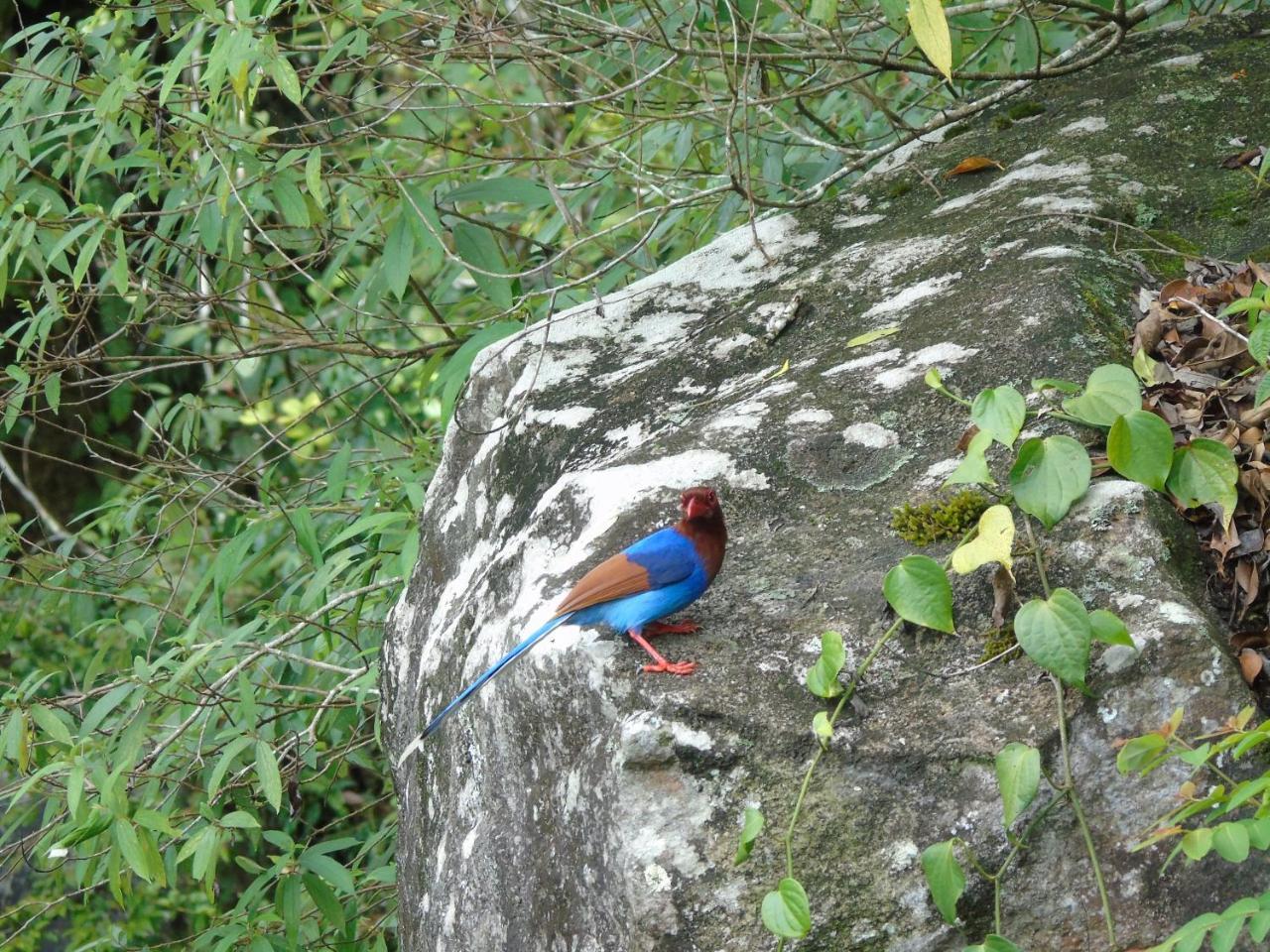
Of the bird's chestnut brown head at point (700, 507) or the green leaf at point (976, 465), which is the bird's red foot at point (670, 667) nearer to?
the bird's chestnut brown head at point (700, 507)

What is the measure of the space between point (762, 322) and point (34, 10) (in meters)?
5.58

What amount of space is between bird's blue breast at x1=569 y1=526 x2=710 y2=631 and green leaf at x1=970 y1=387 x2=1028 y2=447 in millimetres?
490

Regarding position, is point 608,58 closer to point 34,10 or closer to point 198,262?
point 198,262

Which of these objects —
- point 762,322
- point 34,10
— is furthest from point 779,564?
point 34,10

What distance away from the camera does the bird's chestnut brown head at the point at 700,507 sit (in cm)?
212

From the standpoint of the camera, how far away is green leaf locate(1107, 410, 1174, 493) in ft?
6.35

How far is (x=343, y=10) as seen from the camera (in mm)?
3783

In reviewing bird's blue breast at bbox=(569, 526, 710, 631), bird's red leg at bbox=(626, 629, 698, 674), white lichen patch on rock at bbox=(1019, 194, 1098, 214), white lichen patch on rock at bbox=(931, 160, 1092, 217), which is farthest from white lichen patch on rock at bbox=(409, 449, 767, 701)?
white lichen patch on rock at bbox=(931, 160, 1092, 217)

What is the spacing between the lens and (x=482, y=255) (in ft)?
12.8

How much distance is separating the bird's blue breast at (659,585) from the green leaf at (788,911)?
0.49m

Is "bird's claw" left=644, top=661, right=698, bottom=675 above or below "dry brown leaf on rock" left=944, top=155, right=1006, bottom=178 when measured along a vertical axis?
above

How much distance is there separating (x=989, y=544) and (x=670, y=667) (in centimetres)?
51

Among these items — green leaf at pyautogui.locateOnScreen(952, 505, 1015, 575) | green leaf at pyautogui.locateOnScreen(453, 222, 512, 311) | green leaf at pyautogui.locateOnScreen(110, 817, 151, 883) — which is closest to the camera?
green leaf at pyautogui.locateOnScreen(952, 505, 1015, 575)

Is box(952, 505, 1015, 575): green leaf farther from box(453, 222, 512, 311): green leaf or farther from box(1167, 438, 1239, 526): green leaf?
box(453, 222, 512, 311): green leaf
